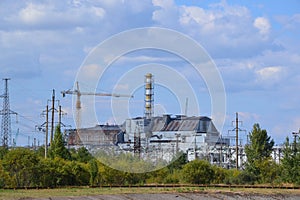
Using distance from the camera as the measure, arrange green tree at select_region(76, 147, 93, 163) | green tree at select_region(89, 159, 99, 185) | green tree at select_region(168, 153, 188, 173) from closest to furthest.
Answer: green tree at select_region(89, 159, 99, 185), green tree at select_region(76, 147, 93, 163), green tree at select_region(168, 153, 188, 173)

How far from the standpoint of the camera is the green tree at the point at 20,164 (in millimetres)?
46438

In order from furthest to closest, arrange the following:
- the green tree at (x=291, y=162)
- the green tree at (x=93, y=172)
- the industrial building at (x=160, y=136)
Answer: the industrial building at (x=160, y=136) < the green tree at (x=291, y=162) < the green tree at (x=93, y=172)

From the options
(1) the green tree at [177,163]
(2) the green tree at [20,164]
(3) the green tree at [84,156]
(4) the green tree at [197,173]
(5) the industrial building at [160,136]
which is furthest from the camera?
(5) the industrial building at [160,136]

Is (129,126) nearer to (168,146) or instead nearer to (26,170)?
(168,146)

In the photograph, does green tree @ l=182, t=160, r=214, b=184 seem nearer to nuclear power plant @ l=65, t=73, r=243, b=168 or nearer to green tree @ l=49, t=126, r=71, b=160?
green tree @ l=49, t=126, r=71, b=160

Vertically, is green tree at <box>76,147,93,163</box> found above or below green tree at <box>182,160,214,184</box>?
above

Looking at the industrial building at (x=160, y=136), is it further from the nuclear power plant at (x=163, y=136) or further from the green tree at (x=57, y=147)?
the green tree at (x=57, y=147)

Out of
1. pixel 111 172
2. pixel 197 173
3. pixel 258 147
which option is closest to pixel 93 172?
pixel 111 172

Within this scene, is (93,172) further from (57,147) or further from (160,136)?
(160,136)

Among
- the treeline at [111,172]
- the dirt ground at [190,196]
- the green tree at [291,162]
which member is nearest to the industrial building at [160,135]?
the treeline at [111,172]

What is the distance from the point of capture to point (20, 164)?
4666 centimetres

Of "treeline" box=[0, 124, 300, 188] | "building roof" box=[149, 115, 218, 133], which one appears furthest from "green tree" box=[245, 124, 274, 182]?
"building roof" box=[149, 115, 218, 133]

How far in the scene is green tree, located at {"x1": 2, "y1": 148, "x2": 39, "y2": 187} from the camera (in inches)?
1828

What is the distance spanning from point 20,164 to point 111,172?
1041 centimetres
